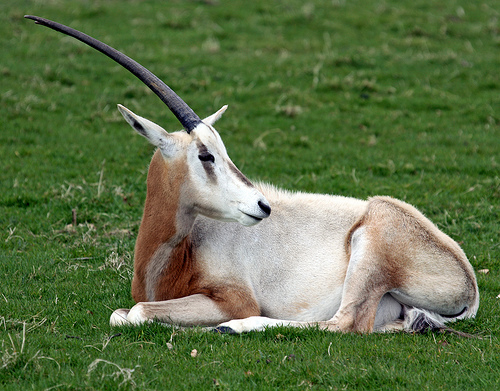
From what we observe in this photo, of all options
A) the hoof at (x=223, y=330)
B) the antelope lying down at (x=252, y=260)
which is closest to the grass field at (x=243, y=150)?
the hoof at (x=223, y=330)

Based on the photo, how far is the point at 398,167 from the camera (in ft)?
37.6

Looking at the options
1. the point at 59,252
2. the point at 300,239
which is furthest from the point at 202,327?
the point at 59,252

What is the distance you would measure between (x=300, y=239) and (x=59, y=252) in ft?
10.3

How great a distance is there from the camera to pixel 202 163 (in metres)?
6.12

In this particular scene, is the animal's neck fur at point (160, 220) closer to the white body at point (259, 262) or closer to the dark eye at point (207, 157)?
the white body at point (259, 262)

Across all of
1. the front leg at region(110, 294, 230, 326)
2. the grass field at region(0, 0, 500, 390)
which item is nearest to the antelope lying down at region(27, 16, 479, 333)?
the front leg at region(110, 294, 230, 326)

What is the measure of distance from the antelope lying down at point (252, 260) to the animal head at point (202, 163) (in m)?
0.01

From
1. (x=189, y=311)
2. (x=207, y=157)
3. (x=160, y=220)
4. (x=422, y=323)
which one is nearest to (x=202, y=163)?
(x=207, y=157)

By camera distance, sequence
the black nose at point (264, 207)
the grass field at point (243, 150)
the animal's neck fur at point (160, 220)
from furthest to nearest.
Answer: the animal's neck fur at point (160, 220) < the black nose at point (264, 207) < the grass field at point (243, 150)

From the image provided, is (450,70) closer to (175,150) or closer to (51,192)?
(51,192)

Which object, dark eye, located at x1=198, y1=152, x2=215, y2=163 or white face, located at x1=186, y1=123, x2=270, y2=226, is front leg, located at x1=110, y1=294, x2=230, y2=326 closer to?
white face, located at x1=186, y1=123, x2=270, y2=226

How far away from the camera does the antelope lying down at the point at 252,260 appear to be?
6.07 meters

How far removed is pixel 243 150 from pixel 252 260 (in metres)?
5.64

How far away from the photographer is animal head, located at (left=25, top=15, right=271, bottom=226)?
5.93 m
